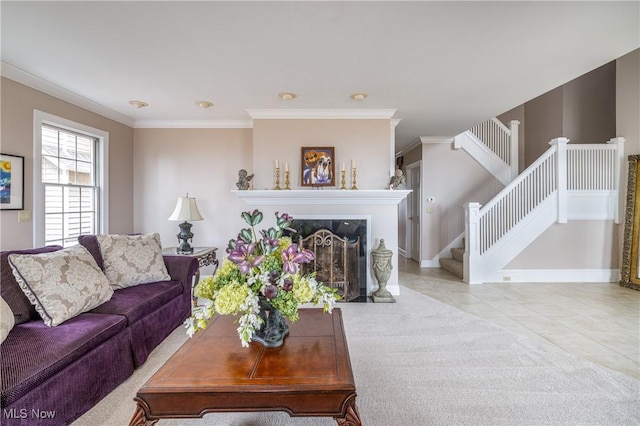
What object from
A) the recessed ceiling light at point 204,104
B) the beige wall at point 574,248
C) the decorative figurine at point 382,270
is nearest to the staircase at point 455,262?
the beige wall at point 574,248

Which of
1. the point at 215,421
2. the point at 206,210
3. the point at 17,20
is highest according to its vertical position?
the point at 17,20

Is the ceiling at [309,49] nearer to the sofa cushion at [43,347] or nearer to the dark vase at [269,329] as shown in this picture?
the dark vase at [269,329]

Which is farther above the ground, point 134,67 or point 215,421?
point 134,67

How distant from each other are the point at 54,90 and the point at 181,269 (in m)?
2.34

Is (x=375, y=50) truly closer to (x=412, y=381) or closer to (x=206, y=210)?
(x=412, y=381)

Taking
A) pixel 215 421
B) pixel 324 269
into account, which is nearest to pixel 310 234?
pixel 324 269

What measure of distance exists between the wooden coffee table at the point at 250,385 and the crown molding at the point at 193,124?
3670 millimetres

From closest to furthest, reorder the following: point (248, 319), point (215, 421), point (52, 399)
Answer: point (248, 319) → point (52, 399) → point (215, 421)

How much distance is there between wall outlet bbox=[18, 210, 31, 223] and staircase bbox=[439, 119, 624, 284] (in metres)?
5.48

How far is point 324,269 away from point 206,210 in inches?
80.8

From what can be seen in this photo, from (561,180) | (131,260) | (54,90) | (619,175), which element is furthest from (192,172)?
(619,175)

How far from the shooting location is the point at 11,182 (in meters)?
2.77

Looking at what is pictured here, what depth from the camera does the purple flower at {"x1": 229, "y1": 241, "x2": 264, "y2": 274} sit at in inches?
58.0

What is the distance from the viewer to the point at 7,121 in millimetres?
2725
